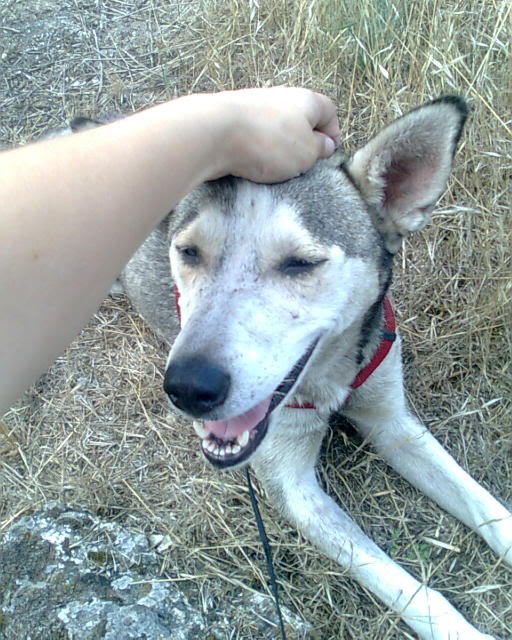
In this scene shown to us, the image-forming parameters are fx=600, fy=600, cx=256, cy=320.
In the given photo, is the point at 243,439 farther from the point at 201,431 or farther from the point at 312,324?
the point at 312,324

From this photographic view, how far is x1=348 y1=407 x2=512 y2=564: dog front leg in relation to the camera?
2479 millimetres

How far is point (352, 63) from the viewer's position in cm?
364

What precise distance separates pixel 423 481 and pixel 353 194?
4.48 feet

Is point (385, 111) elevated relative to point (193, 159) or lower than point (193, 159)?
lower

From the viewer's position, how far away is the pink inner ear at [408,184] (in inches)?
77.8

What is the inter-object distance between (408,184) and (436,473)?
1310mm

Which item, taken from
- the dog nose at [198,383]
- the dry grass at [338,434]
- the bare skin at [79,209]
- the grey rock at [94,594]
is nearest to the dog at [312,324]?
the dog nose at [198,383]

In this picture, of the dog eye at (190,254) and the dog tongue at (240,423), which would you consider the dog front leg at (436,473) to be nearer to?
the dog tongue at (240,423)

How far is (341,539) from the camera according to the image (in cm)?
241

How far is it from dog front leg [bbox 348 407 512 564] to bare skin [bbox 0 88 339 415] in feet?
5.10

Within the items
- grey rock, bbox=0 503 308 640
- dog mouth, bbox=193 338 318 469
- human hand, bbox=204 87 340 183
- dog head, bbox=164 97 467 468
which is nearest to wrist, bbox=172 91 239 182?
human hand, bbox=204 87 340 183

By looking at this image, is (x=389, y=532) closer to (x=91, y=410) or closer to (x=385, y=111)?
(x=91, y=410)

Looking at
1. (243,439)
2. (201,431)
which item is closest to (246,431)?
(243,439)

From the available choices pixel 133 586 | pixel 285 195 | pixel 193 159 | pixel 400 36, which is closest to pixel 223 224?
pixel 285 195
